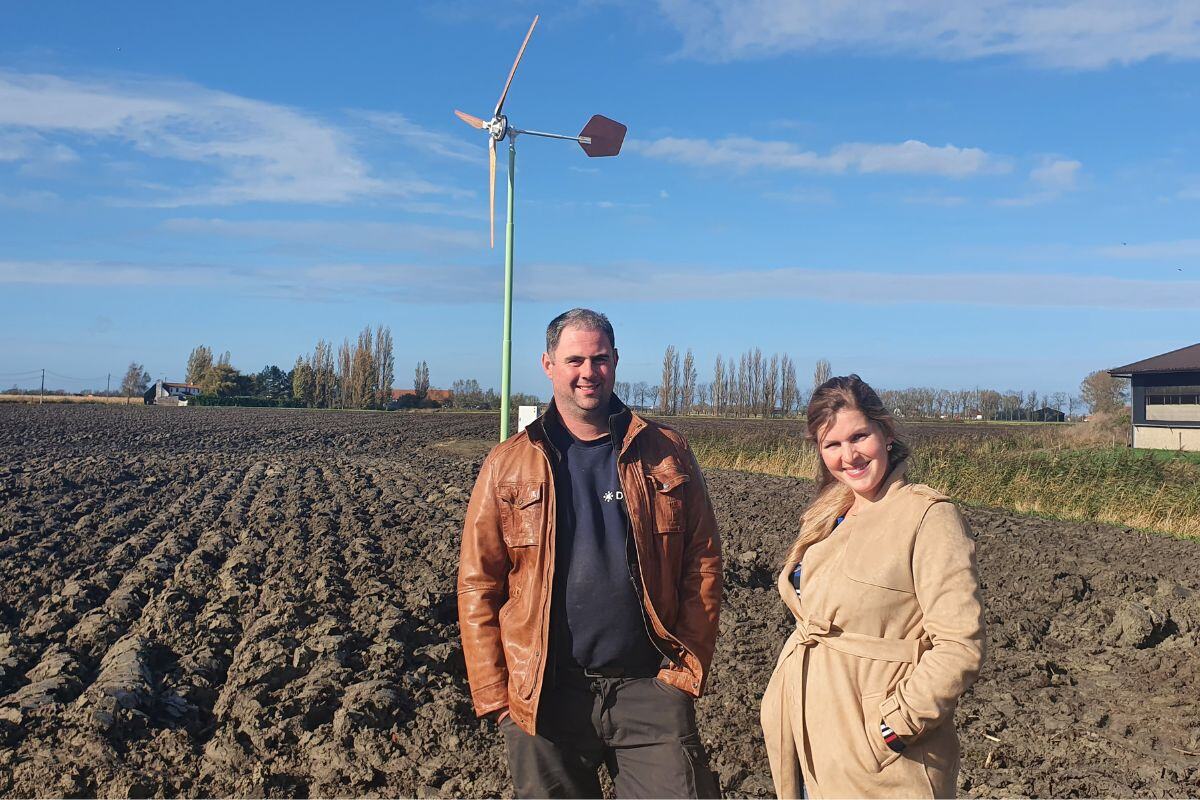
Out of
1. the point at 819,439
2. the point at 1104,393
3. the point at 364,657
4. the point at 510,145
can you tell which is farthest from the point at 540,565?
the point at 1104,393

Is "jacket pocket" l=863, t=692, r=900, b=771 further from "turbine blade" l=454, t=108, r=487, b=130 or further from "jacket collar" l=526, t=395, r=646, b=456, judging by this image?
"turbine blade" l=454, t=108, r=487, b=130

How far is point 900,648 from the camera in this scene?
233cm

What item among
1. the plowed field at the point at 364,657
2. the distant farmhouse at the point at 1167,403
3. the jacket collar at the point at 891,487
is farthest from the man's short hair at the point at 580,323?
the distant farmhouse at the point at 1167,403

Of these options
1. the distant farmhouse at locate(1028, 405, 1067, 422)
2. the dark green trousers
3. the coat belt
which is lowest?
the dark green trousers

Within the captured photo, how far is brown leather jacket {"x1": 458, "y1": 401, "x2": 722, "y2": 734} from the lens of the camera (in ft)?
9.45

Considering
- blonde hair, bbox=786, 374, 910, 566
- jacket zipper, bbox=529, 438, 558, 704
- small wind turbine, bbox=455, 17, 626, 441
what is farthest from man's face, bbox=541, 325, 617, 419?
small wind turbine, bbox=455, 17, 626, 441

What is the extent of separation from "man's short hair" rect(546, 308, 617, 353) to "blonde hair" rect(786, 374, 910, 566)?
743 millimetres

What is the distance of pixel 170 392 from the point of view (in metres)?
93.3

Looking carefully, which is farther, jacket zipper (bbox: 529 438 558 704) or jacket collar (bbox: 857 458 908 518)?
jacket zipper (bbox: 529 438 558 704)

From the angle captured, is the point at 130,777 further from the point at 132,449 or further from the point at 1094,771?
the point at 132,449

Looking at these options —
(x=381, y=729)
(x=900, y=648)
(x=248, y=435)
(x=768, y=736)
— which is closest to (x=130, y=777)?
(x=381, y=729)

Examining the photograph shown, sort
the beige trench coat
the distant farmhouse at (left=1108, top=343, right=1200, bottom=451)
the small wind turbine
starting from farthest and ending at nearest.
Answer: the distant farmhouse at (left=1108, top=343, right=1200, bottom=451) < the small wind turbine < the beige trench coat

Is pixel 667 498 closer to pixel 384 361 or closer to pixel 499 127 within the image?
pixel 499 127

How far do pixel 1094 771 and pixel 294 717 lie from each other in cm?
420
